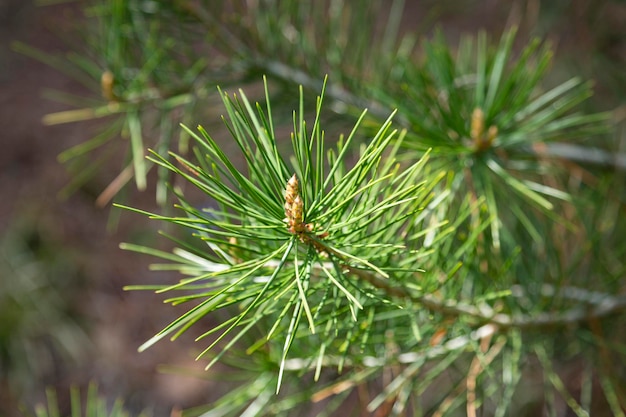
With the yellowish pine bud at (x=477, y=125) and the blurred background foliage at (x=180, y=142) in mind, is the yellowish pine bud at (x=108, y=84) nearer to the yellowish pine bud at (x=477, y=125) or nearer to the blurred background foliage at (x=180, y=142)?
the blurred background foliage at (x=180, y=142)

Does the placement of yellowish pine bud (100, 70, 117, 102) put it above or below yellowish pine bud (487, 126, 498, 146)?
above

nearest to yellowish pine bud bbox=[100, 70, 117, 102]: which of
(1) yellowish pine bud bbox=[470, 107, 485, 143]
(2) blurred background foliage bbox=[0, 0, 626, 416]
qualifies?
(2) blurred background foliage bbox=[0, 0, 626, 416]

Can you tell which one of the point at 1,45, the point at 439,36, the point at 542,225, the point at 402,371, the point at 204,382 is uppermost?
the point at 1,45

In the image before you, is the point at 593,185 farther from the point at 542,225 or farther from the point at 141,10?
the point at 141,10

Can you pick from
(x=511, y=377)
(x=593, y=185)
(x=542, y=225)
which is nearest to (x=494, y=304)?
(x=511, y=377)

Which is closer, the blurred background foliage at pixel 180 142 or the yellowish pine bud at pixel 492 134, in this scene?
the yellowish pine bud at pixel 492 134

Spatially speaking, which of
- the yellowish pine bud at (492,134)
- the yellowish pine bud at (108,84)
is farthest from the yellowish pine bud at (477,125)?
the yellowish pine bud at (108,84)

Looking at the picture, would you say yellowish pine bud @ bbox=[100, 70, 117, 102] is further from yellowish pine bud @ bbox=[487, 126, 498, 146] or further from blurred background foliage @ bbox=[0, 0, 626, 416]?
yellowish pine bud @ bbox=[487, 126, 498, 146]

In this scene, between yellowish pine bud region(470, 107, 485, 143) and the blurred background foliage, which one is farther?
the blurred background foliage
